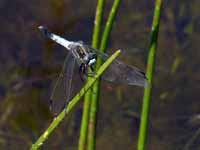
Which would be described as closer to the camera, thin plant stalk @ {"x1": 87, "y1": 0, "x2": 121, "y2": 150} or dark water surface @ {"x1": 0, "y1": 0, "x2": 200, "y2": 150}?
thin plant stalk @ {"x1": 87, "y1": 0, "x2": 121, "y2": 150}

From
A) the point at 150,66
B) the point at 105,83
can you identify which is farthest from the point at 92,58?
the point at 105,83

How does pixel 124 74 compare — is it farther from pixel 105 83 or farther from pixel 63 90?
pixel 105 83

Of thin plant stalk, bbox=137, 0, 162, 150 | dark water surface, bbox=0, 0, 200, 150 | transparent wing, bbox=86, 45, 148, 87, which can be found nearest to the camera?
thin plant stalk, bbox=137, 0, 162, 150

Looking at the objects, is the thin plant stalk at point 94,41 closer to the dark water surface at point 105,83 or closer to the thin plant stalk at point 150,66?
the thin plant stalk at point 150,66

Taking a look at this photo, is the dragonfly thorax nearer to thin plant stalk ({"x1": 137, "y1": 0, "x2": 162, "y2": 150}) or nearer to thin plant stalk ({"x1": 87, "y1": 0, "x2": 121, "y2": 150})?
thin plant stalk ({"x1": 87, "y1": 0, "x2": 121, "y2": 150})

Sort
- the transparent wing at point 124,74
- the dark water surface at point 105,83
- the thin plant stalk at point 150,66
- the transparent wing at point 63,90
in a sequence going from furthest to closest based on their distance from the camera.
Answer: the dark water surface at point 105,83, the transparent wing at point 63,90, the transparent wing at point 124,74, the thin plant stalk at point 150,66

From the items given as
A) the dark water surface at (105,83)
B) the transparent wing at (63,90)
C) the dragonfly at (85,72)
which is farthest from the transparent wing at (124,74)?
the dark water surface at (105,83)

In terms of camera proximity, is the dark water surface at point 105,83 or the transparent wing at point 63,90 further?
the dark water surface at point 105,83

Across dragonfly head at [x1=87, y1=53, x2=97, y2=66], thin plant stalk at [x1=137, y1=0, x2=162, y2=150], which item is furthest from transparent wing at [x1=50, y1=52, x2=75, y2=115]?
thin plant stalk at [x1=137, y1=0, x2=162, y2=150]
